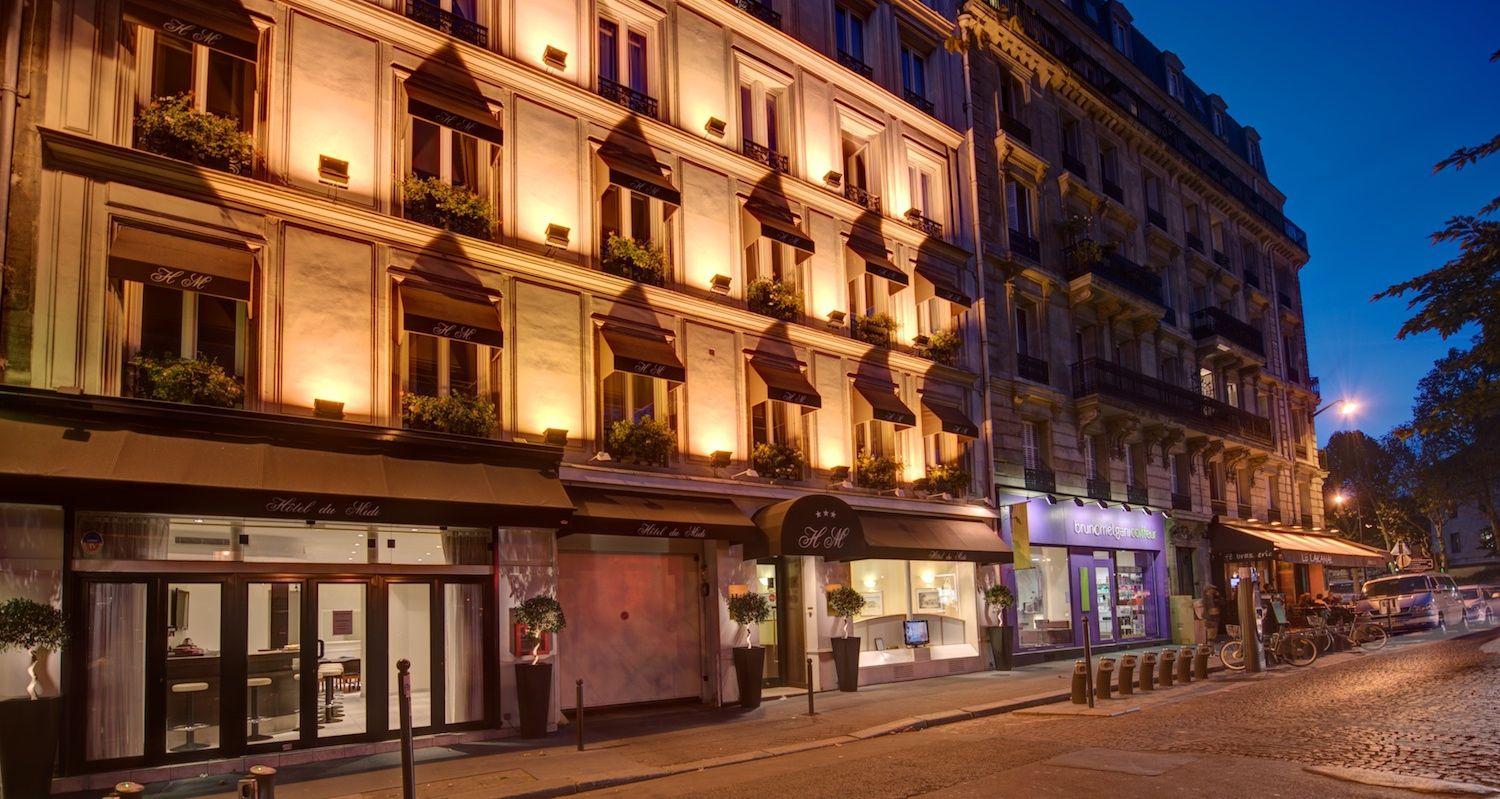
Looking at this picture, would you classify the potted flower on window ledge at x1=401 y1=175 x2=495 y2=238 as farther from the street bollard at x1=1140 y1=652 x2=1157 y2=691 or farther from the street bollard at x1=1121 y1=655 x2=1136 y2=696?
the street bollard at x1=1140 y1=652 x2=1157 y2=691

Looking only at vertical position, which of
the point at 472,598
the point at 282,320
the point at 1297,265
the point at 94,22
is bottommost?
the point at 472,598

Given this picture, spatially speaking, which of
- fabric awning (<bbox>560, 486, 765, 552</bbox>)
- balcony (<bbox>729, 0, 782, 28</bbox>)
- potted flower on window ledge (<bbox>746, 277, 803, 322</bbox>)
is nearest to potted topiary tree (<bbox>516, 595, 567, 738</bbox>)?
fabric awning (<bbox>560, 486, 765, 552</bbox>)

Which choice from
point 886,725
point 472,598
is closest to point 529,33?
point 472,598

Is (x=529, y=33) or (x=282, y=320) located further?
(x=529, y=33)

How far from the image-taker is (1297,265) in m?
49.3

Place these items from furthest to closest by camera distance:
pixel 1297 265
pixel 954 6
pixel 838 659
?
pixel 1297 265
pixel 954 6
pixel 838 659

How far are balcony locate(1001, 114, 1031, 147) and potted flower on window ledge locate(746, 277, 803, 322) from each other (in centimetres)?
1101

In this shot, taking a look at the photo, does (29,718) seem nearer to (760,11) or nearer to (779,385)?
(779,385)

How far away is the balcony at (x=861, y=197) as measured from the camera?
23.6 meters

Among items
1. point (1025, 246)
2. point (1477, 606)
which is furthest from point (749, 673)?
point (1477, 606)

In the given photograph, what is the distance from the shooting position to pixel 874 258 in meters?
22.9

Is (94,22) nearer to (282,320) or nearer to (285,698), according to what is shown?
(282,320)

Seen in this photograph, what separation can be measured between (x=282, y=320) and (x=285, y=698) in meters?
4.99

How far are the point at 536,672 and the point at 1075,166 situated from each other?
24.2 m
